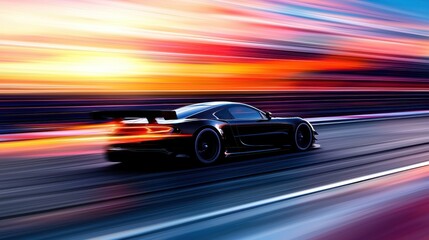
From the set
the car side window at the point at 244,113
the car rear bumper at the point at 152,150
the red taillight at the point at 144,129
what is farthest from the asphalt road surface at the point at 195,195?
the car side window at the point at 244,113

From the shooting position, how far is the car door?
8.58 meters

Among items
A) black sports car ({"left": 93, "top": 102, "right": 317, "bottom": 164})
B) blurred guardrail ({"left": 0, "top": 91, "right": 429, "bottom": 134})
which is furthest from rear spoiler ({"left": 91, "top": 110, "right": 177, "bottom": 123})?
blurred guardrail ({"left": 0, "top": 91, "right": 429, "bottom": 134})

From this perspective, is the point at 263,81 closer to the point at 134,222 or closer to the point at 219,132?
the point at 219,132

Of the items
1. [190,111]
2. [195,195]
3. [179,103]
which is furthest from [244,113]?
[179,103]

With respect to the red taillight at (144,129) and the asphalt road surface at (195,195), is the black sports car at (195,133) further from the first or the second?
the asphalt road surface at (195,195)

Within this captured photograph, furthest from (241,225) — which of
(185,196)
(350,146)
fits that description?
(350,146)

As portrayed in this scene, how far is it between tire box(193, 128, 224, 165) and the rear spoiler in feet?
2.01

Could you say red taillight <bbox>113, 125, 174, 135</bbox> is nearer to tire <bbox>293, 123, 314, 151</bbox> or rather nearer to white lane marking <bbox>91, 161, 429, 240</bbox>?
white lane marking <bbox>91, 161, 429, 240</bbox>

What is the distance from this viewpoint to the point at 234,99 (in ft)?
90.2

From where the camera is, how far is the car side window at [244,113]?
8.71m

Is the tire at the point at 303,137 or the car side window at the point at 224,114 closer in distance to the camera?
the car side window at the point at 224,114

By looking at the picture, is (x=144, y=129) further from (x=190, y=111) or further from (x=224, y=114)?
(x=224, y=114)

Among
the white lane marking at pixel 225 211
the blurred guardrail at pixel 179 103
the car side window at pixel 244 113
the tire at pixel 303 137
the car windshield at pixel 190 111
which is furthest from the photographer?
the blurred guardrail at pixel 179 103

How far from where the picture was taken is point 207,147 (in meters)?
8.05
